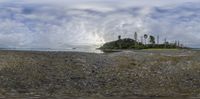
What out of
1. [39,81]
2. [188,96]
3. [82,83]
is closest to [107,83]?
[82,83]

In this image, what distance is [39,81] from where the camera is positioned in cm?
4194

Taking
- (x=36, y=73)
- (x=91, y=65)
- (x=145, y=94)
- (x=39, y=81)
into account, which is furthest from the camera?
(x=91, y=65)

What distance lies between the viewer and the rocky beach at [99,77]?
1487 inches

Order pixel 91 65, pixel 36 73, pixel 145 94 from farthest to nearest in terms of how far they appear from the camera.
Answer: pixel 91 65
pixel 36 73
pixel 145 94

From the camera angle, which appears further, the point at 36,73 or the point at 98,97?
the point at 36,73

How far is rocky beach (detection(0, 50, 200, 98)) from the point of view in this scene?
1487 inches

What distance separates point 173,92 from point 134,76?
8.25 m

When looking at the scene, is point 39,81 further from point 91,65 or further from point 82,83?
point 91,65

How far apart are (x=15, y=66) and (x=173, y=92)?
1773 centimetres

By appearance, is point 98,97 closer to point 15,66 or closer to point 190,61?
point 15,66

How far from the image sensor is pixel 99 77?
45781mm

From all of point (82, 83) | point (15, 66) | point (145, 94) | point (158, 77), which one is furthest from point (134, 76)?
point (15, 66)

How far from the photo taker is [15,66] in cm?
4797

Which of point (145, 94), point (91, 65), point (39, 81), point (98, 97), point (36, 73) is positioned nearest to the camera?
point (98, 97)
